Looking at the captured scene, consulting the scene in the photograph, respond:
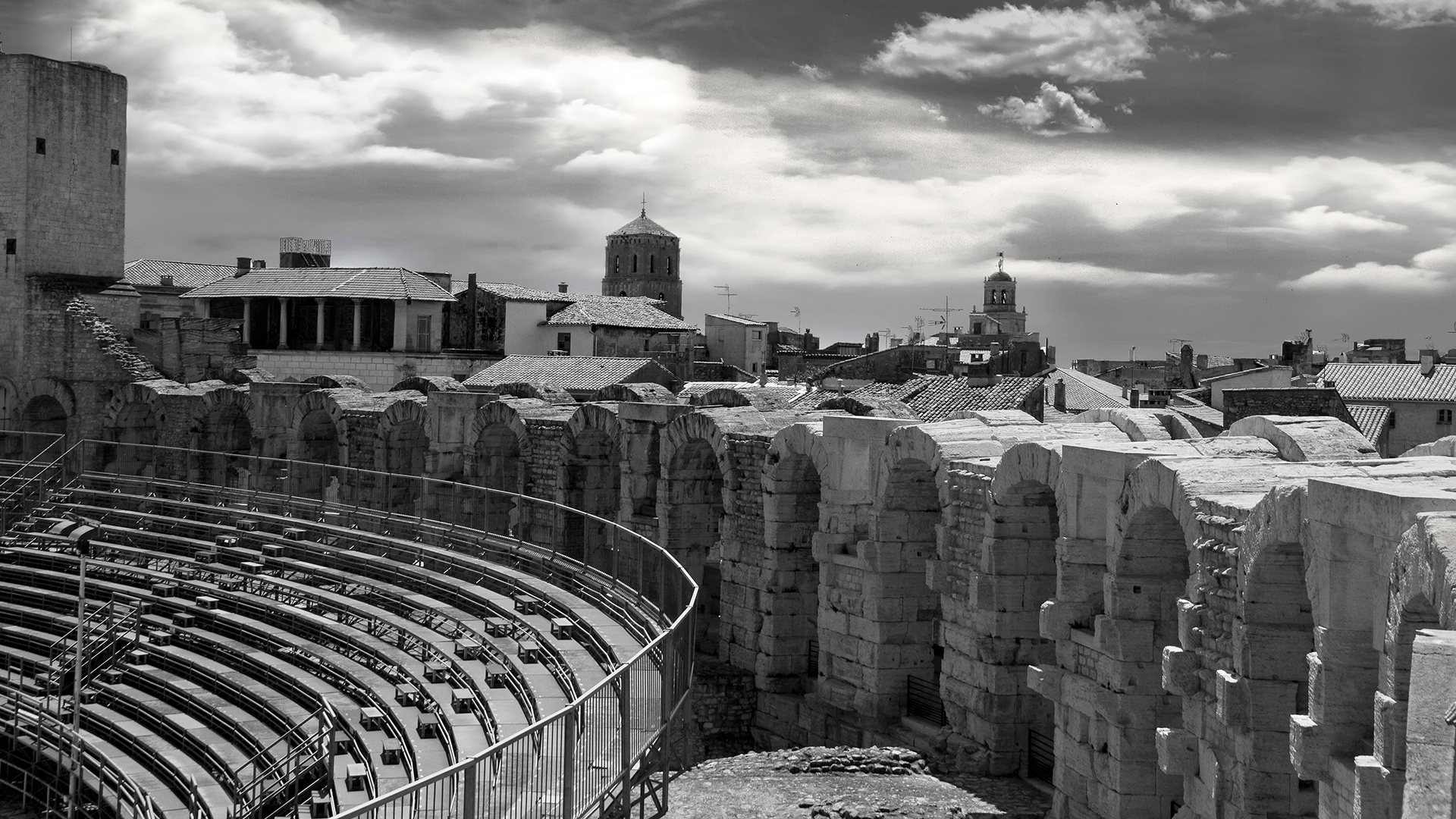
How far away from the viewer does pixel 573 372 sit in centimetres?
3844

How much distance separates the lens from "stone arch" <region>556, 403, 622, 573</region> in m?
21.8

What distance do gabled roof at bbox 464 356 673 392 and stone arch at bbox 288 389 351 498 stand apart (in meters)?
8.81

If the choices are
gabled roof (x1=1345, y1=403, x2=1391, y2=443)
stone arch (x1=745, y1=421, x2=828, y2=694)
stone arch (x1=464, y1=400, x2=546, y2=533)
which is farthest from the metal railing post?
gabled roof (x1=1345, y1=403, x2=1391, y2=443)

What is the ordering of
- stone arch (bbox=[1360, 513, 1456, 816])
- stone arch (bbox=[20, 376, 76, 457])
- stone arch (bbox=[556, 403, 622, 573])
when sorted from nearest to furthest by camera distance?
stone arch (bbox=[1360, 513, 1456, 816])
stone arch (bbox=[556, 403, 622, 573])
stone arch (bbox=[20, 376, 76, 457])

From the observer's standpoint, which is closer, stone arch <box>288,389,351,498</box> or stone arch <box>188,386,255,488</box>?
stone arch <box>288,389,351,498</box>

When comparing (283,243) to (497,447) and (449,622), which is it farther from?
(449,622)

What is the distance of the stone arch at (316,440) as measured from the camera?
87.8ft

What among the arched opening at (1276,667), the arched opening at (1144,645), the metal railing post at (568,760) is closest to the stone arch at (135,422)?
the metal railing post at (568,760)

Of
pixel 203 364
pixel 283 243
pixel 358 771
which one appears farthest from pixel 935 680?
pixel 283 243

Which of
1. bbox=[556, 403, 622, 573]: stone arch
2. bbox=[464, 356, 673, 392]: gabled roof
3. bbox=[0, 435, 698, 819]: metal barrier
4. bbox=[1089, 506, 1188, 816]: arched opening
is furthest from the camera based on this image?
bbox=[464, 356, 673, 392]: gabled roof

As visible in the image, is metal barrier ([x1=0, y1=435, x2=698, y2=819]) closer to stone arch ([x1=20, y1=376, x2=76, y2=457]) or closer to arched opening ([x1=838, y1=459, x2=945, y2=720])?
arched opening ([x1=838, y1=459, x2=945, y2=720])

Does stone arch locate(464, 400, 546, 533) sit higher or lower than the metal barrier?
higher

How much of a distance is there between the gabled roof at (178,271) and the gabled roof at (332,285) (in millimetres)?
8791

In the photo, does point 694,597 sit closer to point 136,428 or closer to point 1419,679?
point 1419,679
